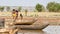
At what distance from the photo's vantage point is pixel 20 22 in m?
24.0

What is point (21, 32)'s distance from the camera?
23531mm

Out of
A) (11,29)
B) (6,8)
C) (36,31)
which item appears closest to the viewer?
(11,29)

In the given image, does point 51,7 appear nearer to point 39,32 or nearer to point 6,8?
point 6,8

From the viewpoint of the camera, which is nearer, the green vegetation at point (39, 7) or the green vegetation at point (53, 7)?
the green vegetation at point (39, 7)

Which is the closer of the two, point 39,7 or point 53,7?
point 39,7

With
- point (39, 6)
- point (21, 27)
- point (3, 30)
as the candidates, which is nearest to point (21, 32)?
point (21, 27)

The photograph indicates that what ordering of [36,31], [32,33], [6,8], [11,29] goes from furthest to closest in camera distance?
[6,8] → [36,31] → [32,33] → [11,29]

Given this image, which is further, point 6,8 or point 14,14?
point 6,8

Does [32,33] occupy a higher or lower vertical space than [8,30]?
lower

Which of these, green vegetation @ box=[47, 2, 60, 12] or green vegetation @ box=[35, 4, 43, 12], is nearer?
green vegetation @ box=[35, 4, 43, 12]

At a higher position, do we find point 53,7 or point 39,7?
point 39,7

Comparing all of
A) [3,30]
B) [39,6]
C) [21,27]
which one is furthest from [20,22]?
[39,6]

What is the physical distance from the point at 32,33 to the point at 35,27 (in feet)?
4.02

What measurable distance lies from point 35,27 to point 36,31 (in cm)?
60
